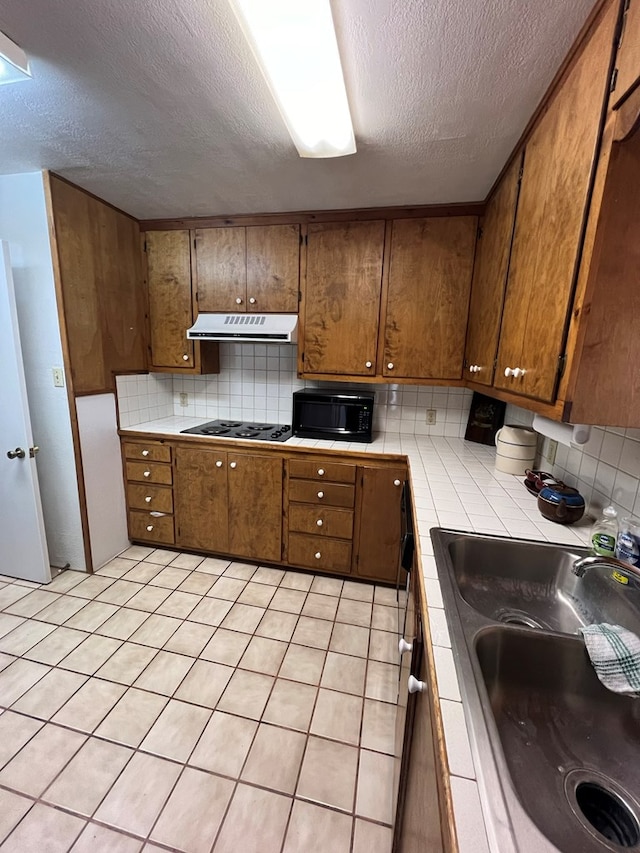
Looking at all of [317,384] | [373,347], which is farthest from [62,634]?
[373,347]

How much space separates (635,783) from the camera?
0.63 metres

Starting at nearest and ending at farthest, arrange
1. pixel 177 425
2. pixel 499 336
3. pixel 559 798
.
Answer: pixel 559 798 < pixel 499 336 < pixel 177 425

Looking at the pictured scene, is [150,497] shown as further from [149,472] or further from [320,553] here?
[320,553]

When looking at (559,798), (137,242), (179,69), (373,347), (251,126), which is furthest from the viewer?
(137,242)

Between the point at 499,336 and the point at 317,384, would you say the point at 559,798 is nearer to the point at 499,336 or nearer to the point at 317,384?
→ the point at 499,336

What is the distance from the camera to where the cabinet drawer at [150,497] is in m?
2.53

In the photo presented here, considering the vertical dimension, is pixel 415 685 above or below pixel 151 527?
above

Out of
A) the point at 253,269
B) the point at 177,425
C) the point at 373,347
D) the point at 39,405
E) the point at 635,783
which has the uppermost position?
the point at 253,269

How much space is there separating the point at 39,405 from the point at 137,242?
1.30 metres

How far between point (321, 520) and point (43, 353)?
1.95 metres

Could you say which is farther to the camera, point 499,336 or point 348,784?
point 499,336

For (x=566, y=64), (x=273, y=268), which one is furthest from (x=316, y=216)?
(x=566, y=64)

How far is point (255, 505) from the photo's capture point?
237 centimetres

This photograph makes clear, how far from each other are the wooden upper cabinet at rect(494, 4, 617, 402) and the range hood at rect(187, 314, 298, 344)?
1.32 metres
